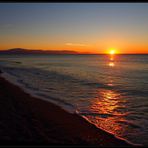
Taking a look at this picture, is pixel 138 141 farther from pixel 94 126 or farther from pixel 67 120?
pixel 67 120

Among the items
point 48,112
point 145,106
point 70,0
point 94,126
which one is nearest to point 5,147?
point 70,0

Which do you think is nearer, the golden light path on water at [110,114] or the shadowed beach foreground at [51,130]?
the shadowed beach foreground at [51,130]

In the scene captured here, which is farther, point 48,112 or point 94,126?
point 48,112

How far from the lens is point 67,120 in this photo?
806cm

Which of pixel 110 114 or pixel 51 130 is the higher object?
pixel 51 130

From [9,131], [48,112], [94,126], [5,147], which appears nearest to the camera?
[5,147]

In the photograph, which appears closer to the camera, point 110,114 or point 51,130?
point 51,130

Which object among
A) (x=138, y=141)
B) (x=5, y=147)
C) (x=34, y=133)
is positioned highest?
(x=5, y=147)

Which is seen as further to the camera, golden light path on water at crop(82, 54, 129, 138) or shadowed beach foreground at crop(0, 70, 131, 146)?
golden light path on water at crop(82, 54, 129, 138)

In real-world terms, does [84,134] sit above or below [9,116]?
below

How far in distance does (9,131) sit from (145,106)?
8318 mm

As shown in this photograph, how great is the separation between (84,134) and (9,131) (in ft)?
8.76

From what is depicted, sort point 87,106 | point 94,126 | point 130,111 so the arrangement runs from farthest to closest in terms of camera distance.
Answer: point 87,106 → point 130,111 → point 94,126

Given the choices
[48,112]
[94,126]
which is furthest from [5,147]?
[48,112]
